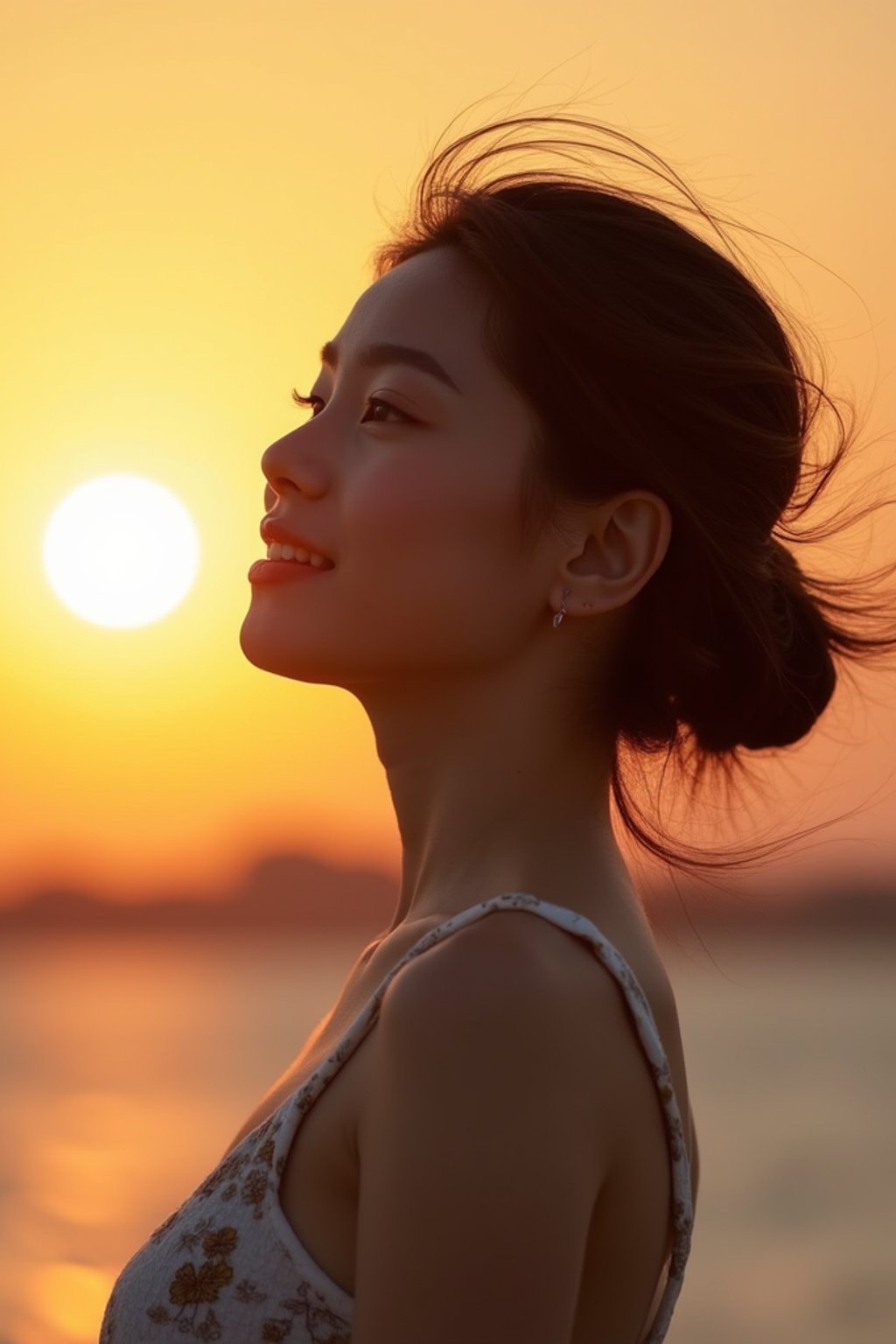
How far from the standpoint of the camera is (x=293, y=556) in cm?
249

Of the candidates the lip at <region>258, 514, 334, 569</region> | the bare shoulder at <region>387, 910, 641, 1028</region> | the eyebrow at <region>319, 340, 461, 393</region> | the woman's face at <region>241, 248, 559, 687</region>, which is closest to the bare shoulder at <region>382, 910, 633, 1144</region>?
the bare shoulder at <region>387, 910, 641, 1028</region>

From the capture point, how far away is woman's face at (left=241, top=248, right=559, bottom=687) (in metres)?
2.39

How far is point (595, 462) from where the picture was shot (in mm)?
2445

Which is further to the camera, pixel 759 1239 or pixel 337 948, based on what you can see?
pixel 337 948

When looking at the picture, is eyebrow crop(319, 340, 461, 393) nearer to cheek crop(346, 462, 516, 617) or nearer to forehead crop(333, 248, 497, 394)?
forehead crop(333, 248, 497, 394)

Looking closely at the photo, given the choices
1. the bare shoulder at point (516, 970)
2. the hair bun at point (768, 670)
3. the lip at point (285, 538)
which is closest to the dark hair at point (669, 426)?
the hair bun at point (768, 670)

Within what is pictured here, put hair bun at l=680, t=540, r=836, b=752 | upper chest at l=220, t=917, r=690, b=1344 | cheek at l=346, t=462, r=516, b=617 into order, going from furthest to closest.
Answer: hair bun at l=680, t=540, r=836, b=752
cheek at l=346, t=462, r=516, b=617
upper chest at l=220, t=917, r=690, b=1344

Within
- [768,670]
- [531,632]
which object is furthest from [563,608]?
[768,670]

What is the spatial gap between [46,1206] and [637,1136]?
14298mm

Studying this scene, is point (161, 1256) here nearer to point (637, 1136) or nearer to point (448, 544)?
point (637, 1136)

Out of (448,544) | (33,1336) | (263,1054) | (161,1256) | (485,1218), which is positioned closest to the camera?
(485,1218)

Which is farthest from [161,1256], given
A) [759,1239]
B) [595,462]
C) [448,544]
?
[759,1239]

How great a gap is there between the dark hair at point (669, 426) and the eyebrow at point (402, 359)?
79 mm

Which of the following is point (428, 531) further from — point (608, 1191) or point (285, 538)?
point (608, 1191)
